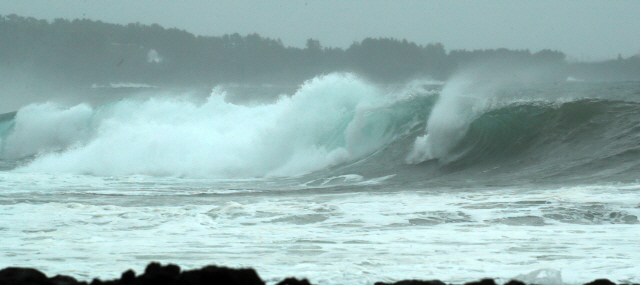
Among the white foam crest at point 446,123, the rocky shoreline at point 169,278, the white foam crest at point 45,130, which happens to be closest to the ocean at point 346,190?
the white foam crest at point 446,123

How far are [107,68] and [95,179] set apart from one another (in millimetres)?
109842

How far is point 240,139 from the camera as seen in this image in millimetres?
19281

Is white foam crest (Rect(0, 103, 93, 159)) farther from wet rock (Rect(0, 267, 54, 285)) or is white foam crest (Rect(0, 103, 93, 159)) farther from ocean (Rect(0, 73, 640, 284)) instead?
wet rock (Rect(0, 267, 54, 285))

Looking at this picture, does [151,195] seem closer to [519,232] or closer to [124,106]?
[519,232]

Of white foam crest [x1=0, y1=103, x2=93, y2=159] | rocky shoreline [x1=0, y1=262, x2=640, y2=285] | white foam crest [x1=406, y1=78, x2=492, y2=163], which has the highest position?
white foam crest [x1=0, y1=103, x2=93, y2=159]

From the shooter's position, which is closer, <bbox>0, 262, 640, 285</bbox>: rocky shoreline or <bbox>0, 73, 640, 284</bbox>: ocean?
<bbox>0, 262, 640, 285</bbox>: rocky shoreline

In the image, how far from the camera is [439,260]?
526cm

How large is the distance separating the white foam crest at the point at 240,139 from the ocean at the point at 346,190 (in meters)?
0.07

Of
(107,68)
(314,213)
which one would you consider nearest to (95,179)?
(314,213)

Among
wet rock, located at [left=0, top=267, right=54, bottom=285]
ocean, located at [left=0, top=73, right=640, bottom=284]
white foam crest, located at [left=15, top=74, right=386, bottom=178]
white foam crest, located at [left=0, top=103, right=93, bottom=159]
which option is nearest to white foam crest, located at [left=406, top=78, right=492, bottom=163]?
ocean, located at [left=0, top=73, right=640, bottom=284]

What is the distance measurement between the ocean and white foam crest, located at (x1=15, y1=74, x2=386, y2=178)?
65mm

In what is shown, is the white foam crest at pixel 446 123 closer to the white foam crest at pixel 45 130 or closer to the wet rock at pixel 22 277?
the wet rock at pixel 22 277

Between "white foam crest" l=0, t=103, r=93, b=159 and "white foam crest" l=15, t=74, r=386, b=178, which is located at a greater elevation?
"white foam crest" l=0, t=103, r=93, b=159

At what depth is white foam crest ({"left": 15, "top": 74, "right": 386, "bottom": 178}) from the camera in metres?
16.8
